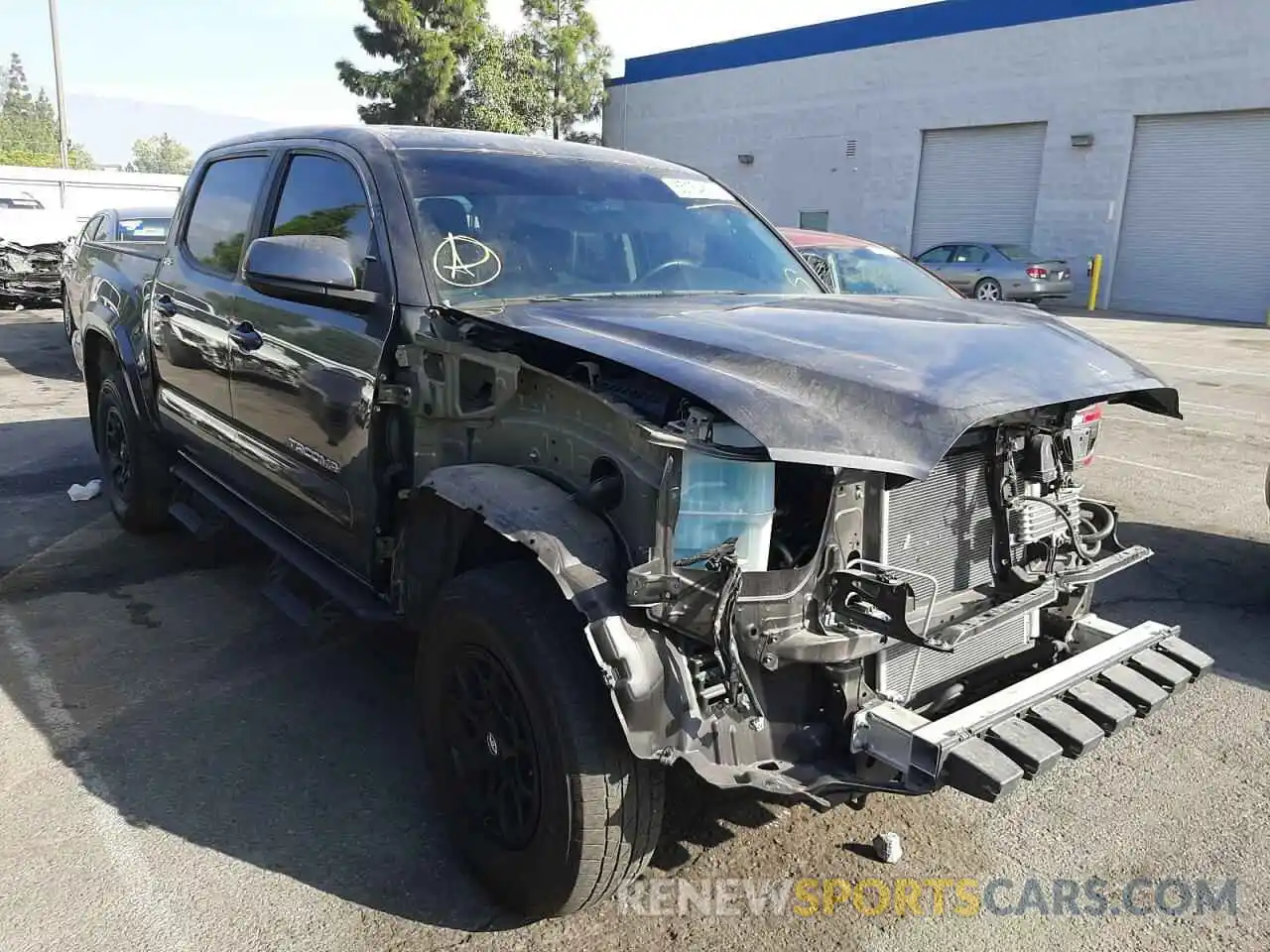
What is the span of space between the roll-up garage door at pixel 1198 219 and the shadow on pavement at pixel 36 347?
22.1 metres

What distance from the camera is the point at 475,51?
116 feet

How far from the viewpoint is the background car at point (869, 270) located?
8258mm

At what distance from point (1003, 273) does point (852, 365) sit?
20.3 meters

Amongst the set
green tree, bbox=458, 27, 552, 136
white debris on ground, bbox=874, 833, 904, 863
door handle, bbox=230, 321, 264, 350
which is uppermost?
green tree, bbox=458, 27, 552, 136

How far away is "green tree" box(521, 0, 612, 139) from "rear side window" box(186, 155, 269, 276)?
3439 centimetres

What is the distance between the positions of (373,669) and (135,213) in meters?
9.81

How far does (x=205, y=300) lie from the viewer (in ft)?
14.1

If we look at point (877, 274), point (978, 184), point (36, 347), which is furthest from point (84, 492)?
point (978, 184)

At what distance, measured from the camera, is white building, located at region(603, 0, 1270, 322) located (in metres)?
21.7

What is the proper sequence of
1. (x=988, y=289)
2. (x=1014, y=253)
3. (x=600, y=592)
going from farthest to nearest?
(x=1014, y=253) < (x=988, y=289) < (x=600, y=592)

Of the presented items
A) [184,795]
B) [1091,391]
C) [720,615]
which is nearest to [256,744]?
[184,795]

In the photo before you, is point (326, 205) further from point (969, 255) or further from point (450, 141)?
point (969, 255)

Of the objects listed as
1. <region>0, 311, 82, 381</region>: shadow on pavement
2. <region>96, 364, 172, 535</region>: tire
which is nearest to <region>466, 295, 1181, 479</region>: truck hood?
<region>96, 364, 172, 535</region>: tire

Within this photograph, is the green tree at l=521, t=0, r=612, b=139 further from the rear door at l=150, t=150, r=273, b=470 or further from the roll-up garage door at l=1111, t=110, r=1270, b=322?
the rear door at l=150, t=150, r=273, b=470
